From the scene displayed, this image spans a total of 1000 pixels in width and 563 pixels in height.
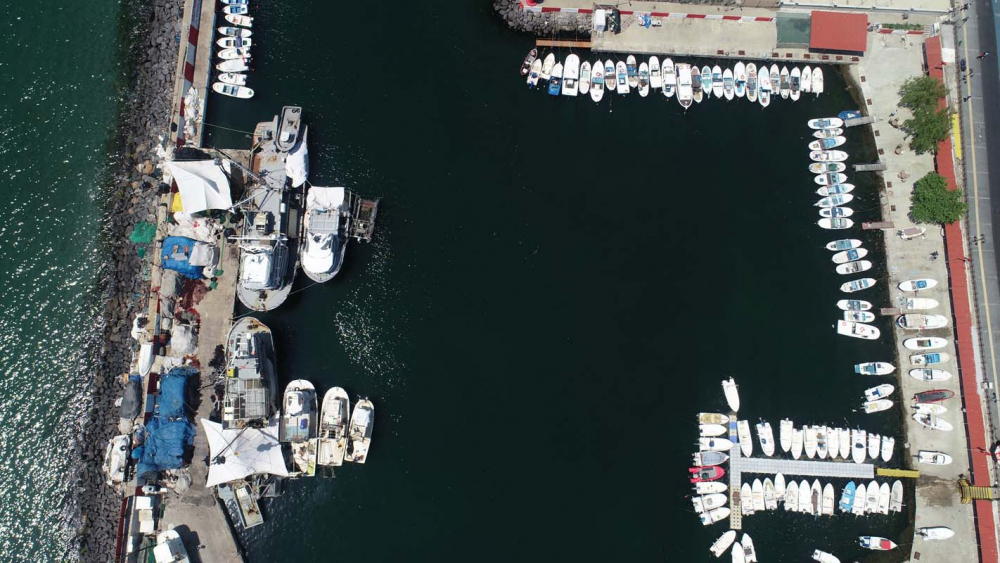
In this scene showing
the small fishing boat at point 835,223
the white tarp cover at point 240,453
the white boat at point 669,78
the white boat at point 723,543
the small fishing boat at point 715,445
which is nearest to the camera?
the white tarp cover at point 240,453

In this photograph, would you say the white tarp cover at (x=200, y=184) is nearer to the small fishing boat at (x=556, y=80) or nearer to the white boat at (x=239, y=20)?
the white boat at (x=239, y=20)

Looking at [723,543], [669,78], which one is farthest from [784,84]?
[723,543]

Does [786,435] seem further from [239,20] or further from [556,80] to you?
[239,20]

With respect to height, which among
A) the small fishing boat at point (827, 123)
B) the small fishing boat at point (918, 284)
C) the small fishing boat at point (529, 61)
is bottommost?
the small fishing boat at point (918, 284)

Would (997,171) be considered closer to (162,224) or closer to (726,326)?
(726,326)

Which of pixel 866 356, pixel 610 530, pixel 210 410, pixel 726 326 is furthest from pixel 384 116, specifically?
pixel 866 356

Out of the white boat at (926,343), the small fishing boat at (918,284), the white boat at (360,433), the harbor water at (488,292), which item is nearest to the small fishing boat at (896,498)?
the harbor water at (488,292)
